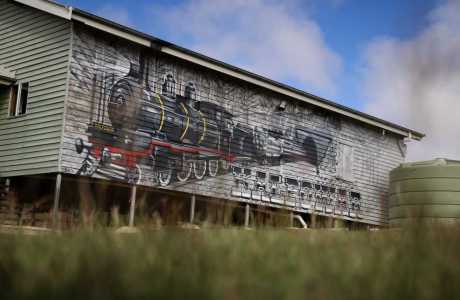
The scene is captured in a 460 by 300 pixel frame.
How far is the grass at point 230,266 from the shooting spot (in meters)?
4.54

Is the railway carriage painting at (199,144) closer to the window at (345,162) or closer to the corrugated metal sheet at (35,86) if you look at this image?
the window at (345,162)

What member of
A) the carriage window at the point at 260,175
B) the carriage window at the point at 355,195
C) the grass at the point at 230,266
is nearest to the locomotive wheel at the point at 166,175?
the carriage window at the point at 260,175

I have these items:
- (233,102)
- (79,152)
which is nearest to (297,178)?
(233,102)

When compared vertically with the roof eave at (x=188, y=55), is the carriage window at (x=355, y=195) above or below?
below

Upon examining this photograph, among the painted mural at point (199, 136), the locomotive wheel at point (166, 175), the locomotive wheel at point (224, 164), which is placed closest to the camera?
the painted mural at point (199, 136)

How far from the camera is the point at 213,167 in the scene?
21.2 metres

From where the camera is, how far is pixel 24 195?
64.2 feet

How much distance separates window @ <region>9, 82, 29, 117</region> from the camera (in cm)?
1945

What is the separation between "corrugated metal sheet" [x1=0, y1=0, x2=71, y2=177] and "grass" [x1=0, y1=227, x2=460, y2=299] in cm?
1172

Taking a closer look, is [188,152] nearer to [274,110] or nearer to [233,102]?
[233,102]

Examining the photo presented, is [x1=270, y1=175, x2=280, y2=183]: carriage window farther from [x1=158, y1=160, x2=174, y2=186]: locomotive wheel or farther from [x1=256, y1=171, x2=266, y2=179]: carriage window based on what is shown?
[x1=158, y1=160, x2=174, y2=186]: locomotive wheel

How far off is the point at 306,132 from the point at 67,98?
1039cm

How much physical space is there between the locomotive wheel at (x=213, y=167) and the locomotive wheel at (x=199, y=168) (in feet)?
0.76

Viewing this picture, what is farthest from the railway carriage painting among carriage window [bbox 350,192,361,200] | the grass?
the grass
